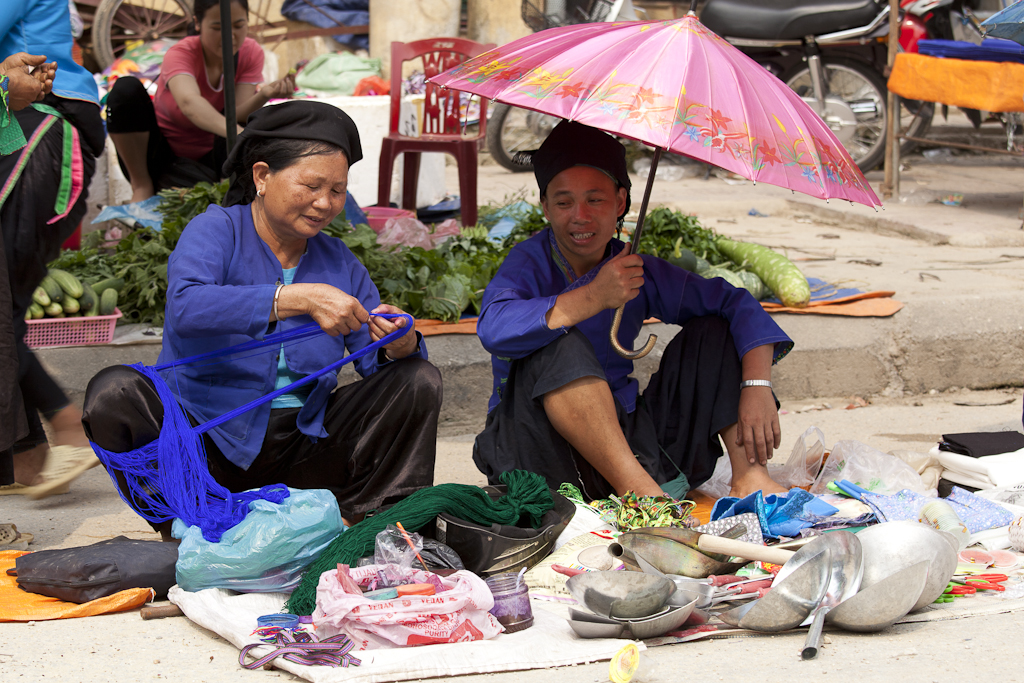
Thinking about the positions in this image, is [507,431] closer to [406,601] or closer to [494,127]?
[406,601]

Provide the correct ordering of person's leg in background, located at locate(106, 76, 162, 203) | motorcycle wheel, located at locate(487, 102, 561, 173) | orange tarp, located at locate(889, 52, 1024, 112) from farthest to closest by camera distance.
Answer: motorcycle wheel, located at locate(487, 102, 561, 173) < orange tarp, located at locate(889, 52, 1024, 112) < person's leg in background, located at locate(106, 76, 162, 203)

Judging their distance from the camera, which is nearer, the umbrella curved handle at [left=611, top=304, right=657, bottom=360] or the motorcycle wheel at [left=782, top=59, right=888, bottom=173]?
the umbrella curved handle at [left=611, top=304, right=657, bottom=360]

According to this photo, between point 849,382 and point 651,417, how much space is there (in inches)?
71.4

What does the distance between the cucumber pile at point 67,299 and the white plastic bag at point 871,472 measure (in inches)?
114

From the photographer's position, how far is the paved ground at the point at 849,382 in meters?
2.05

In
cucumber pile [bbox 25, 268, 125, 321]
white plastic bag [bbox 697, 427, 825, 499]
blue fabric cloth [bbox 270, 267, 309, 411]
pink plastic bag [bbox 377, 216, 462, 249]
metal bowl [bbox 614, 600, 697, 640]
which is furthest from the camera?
pink plastic bag [bbox 377, 216, 462, 249]

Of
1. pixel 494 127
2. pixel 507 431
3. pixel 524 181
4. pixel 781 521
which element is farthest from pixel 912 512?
pixel 494 127

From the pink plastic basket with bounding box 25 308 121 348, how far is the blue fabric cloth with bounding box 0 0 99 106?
3.80 ft

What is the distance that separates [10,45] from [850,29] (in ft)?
25.1

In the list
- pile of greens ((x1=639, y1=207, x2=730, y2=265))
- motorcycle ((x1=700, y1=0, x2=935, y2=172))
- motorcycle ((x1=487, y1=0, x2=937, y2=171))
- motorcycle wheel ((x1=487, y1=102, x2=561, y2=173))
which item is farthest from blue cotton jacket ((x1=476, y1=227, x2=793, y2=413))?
motorcycle ((x1=700, y1=0, x2=935, y2=172))

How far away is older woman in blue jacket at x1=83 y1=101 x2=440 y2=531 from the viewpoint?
2.48m

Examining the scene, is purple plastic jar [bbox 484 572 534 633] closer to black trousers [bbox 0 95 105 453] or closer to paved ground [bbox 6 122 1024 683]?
paved ground [bbox 6 122 1024 683]

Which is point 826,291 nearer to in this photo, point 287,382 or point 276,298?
point 287,382

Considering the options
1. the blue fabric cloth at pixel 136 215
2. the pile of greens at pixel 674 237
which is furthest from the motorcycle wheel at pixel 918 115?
the blue fabric cloth at pixel 136 215
